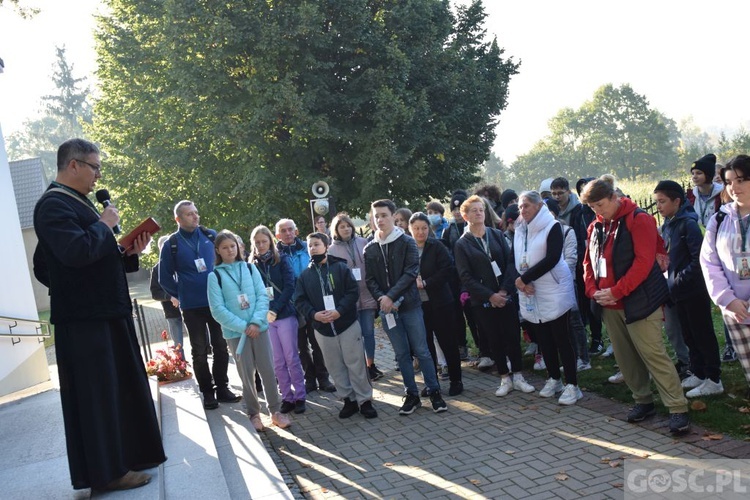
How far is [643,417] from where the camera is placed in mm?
5727

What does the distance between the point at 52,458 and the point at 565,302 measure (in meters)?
4.76

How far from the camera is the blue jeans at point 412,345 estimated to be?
693 centimetres

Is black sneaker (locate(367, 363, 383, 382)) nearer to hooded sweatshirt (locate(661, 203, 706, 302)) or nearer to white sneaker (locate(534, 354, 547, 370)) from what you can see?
white sneaker (locate(534, 354, 547, 370))

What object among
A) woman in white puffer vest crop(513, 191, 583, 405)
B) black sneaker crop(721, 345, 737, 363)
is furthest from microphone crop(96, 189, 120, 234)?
black sneaker crop(721, 345, 737, 363)

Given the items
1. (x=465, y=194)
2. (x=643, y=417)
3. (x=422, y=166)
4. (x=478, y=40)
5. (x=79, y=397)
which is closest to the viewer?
(x=79, y=397)

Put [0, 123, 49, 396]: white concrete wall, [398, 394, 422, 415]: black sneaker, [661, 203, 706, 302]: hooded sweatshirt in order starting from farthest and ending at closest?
1. [0, 123, 49, 396]: white concrete wall
2. [398, 394, 422, 415]: black sneaker
3. [661, 203, 706, 302]: hooded sweatshirt

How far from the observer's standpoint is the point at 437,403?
22.4 ft

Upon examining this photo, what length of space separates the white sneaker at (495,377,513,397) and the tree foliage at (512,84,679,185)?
80.0m

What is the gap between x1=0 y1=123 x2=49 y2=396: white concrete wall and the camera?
8016 mm

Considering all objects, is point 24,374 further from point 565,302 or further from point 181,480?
point 565,302

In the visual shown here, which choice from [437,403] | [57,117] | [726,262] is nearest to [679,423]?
[726,262]

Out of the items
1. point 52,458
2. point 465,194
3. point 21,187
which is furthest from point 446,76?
point 21,187

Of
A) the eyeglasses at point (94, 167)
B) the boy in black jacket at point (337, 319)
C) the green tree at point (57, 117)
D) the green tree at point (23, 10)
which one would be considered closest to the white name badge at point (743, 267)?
the boy in black jacket at point (337, 319)

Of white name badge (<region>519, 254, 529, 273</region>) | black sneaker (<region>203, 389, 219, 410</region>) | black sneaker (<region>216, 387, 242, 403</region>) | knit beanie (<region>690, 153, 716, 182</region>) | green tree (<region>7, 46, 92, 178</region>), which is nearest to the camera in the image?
white name badge (<region>519, 254, 529, 273</region>)
